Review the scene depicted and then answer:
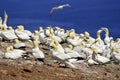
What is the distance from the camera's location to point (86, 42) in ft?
80.9

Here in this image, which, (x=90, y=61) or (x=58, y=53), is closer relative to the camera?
(x=58, y=53)

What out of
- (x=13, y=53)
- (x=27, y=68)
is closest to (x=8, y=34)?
(x=13, y=53)

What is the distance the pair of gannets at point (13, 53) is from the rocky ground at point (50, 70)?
0.62ft

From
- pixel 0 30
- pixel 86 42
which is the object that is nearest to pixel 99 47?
pixel 86 42

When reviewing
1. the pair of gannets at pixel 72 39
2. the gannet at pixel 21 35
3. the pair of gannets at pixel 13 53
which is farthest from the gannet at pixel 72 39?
the pair of gannets at pixel 13 53

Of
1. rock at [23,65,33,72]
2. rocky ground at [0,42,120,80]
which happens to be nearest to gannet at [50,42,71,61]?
rocky ground at [0,42,120,80]

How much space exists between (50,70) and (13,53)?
193 cm

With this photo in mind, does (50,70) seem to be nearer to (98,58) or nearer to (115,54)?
(98,58)

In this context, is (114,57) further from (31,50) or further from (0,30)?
(0,30)

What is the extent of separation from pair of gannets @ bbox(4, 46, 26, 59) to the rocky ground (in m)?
0.19

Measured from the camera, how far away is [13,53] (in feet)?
68.6

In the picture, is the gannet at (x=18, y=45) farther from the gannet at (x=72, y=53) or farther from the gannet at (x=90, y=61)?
the gannet at (x=90, y=61)

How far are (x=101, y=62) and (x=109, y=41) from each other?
Result: 4597mm

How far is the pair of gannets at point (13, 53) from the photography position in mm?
20828
